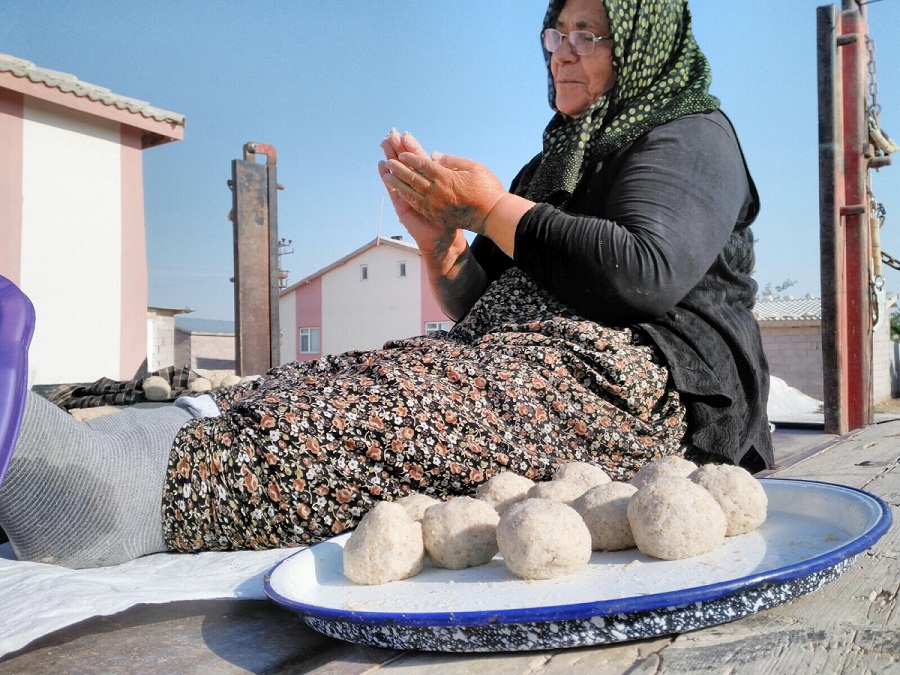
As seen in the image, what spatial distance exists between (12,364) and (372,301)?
96.0ft

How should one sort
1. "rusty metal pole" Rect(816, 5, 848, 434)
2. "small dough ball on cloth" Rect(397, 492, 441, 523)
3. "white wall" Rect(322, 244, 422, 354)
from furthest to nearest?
1. "white wall" Rect(322, 244, 422, 354)
2. "rusty metal pole" Rect(816, 5, 848, 434)
3. "small dough ball on cloth" Rect(397, 492, 441, 523)

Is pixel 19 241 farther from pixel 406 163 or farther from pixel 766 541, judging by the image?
pixel 766 541

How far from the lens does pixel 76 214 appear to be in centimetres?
757

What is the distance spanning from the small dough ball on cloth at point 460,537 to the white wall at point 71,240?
6.87m

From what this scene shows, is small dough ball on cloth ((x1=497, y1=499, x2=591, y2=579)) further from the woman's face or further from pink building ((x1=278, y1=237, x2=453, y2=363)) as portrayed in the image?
pink building ((x1=278, y1=237, x2=453, y2=363))

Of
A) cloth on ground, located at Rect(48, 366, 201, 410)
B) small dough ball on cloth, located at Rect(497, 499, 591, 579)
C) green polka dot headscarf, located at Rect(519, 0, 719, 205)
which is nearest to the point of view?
small dough ball on cloth, located at Rect(497, 499, 591, 579)

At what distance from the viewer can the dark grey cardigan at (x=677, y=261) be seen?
1.69 m

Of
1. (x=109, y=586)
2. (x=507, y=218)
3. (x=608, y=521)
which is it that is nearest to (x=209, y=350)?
(x=507, y=218)

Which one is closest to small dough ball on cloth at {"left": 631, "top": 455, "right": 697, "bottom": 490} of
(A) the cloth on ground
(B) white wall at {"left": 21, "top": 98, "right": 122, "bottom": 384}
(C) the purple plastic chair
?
(C) the purple plastic chair

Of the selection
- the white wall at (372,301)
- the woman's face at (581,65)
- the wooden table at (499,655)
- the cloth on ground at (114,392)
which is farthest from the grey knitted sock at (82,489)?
the white wall at (372,301)

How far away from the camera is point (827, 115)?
379 cm

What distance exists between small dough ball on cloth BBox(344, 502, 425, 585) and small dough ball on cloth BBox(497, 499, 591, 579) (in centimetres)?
14

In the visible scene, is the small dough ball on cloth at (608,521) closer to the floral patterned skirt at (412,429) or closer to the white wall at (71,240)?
the floral patterned skirt at (412,429)

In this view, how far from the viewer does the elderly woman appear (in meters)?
1.38
